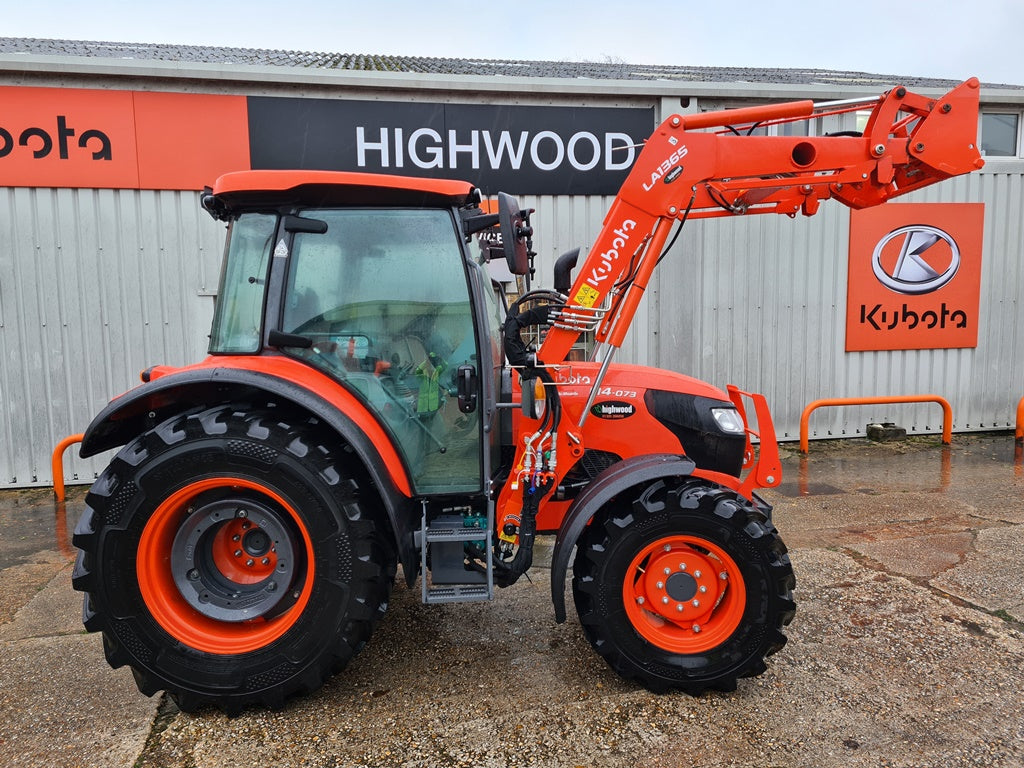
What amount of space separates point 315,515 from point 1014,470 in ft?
22.9

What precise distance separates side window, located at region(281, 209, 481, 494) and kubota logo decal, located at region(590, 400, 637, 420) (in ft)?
2.05

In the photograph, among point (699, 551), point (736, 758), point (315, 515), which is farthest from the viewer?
point (699, 551)

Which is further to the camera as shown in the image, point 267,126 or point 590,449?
point 267,126

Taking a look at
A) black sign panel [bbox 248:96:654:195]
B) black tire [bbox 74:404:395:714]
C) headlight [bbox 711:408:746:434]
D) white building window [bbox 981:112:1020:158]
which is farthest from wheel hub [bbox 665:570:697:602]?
white building window [bbox 981:112:1020:158]

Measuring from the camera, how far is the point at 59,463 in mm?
5875

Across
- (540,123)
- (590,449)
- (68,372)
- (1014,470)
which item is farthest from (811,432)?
(68,372)

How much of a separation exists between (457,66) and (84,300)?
5.39 metres

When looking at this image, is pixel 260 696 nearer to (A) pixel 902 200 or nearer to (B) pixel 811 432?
(B) pixel 811 432

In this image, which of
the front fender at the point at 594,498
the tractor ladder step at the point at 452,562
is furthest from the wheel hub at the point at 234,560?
the front fender at the point at 594,498

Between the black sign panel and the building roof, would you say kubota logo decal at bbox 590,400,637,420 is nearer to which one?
the black sign panel

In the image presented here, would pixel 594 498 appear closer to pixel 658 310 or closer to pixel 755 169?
pixel 755 169

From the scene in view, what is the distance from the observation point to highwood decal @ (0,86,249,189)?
19.4ft

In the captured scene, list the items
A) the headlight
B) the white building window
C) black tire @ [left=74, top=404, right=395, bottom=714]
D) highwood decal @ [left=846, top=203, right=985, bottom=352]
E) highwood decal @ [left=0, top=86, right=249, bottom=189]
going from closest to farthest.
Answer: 1. black tire @ [left=74, top=404, right=395, bottom=714]
2. the headlight
3. highwood decal @ [left=0, top=86, right=249, bottom=189]
4. highwood decal @ [left=846, top=203, right=985, bottom=352]
5. the white building window

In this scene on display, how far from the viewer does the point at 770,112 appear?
9.09 feet
